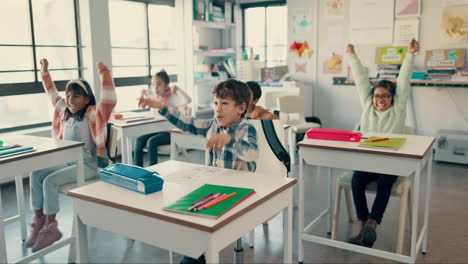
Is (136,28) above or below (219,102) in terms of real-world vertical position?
above

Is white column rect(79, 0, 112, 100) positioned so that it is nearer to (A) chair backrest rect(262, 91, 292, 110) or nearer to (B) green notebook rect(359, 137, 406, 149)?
(A) chair backrest rect(262, 91, 292, 110)

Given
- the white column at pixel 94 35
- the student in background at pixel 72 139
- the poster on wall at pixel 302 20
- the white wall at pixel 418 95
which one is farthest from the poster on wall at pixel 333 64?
the student in background at pixel 72 139

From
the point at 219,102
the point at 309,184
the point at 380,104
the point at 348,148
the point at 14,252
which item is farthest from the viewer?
the point at 309,184

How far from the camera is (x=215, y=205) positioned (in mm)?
1497

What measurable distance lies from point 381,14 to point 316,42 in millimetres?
899

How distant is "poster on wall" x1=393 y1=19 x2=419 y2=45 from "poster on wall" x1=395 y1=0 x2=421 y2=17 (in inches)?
3.1

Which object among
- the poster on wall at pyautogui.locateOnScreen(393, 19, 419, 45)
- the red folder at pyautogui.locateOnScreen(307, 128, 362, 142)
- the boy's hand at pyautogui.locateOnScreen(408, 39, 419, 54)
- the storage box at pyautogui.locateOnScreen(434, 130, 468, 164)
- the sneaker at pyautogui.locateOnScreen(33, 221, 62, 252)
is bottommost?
the sneaker at pyautogui.locateOnScreen(33, 221, 62, 252)

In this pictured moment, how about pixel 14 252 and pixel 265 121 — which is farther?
pixel 14 252

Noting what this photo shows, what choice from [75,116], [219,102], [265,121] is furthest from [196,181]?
[75,116]

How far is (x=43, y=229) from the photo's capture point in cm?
272

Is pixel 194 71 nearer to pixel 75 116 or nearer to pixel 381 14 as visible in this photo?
pixel 381 14

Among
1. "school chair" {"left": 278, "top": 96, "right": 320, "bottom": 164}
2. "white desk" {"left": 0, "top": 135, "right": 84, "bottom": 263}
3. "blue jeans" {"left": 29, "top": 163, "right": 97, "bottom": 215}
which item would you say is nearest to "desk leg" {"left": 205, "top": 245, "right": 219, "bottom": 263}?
"white desk" {"left": 0, "top": 135, "right": 84, "bottom": 263}

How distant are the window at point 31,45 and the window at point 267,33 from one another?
8.59 feet

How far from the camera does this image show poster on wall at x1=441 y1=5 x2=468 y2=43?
15.5 feet
